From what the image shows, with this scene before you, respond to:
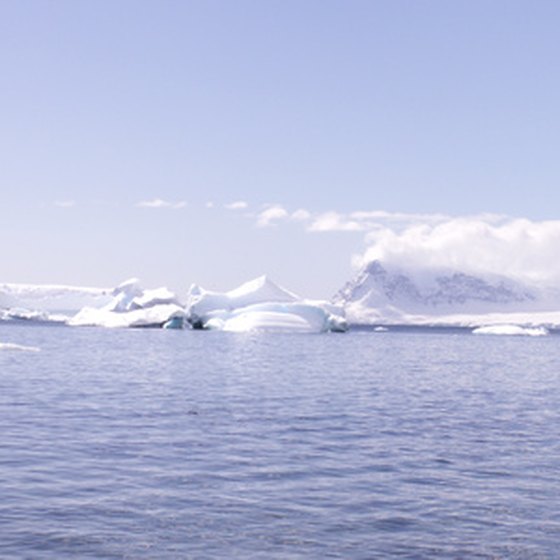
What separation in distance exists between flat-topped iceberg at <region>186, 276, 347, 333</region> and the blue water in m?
66.7

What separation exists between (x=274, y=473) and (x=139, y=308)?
101441mm

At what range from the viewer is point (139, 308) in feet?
375

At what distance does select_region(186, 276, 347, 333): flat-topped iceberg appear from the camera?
3880 inches

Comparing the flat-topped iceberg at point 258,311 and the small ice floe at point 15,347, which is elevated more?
the flat-topped iceberg at point 258,311

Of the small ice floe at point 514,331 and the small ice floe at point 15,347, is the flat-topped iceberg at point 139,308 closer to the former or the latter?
the small ice floe at point 15,347

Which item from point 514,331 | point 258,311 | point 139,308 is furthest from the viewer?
point 514,331

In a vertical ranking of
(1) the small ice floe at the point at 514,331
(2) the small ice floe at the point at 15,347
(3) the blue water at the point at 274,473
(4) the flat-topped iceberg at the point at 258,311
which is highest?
(4) the flat-topped iceberg at the point at 258,311

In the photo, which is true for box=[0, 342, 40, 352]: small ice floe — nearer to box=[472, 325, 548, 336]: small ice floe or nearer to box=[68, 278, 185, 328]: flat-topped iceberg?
box=[68, 278, 185, 328]: flat-topped iceberg

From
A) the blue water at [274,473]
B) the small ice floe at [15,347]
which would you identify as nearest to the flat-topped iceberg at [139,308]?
the small ice floe at [15,347]

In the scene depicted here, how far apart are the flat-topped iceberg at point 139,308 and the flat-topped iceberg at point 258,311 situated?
161 inches

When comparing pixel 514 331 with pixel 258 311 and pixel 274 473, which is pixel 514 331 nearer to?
pixel 258 311

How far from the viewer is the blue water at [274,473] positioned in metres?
10.7

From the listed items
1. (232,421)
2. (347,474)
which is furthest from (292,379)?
(347,474)

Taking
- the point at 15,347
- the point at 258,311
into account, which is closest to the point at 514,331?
the point at 258,311
